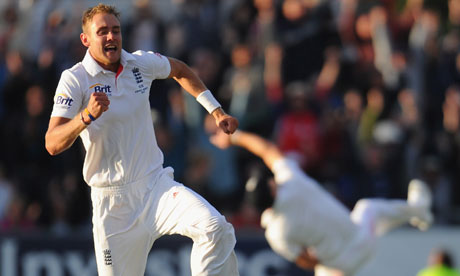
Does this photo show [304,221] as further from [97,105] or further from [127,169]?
[97,105]

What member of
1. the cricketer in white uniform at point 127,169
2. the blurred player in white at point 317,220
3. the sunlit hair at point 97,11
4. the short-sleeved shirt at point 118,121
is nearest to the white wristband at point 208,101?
A: the cricketer in white uniform at point 127,169

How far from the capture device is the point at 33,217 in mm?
13602

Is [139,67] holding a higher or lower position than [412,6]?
lower

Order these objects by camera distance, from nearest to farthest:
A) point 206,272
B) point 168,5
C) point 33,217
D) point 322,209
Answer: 1. point 206,272
2. point 322,209
3. point 33,217
4. point 168,5

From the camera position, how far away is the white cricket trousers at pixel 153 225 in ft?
23.5

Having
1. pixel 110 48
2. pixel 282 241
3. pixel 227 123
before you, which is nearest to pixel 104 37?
pixel 110 48

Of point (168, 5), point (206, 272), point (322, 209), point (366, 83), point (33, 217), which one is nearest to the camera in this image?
point (206, 272)

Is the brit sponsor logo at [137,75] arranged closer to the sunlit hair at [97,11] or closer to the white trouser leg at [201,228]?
the sunlit hair at [97,11]

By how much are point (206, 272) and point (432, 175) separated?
24.4 ft

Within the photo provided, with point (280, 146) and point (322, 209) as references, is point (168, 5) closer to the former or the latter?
point (280, 146)

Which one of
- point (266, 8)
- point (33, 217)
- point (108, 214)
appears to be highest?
point (266, 8)

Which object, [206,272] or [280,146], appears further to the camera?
[280,146]

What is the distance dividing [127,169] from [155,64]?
2.89 feet

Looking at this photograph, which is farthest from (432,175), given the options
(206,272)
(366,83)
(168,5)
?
(206,272)
